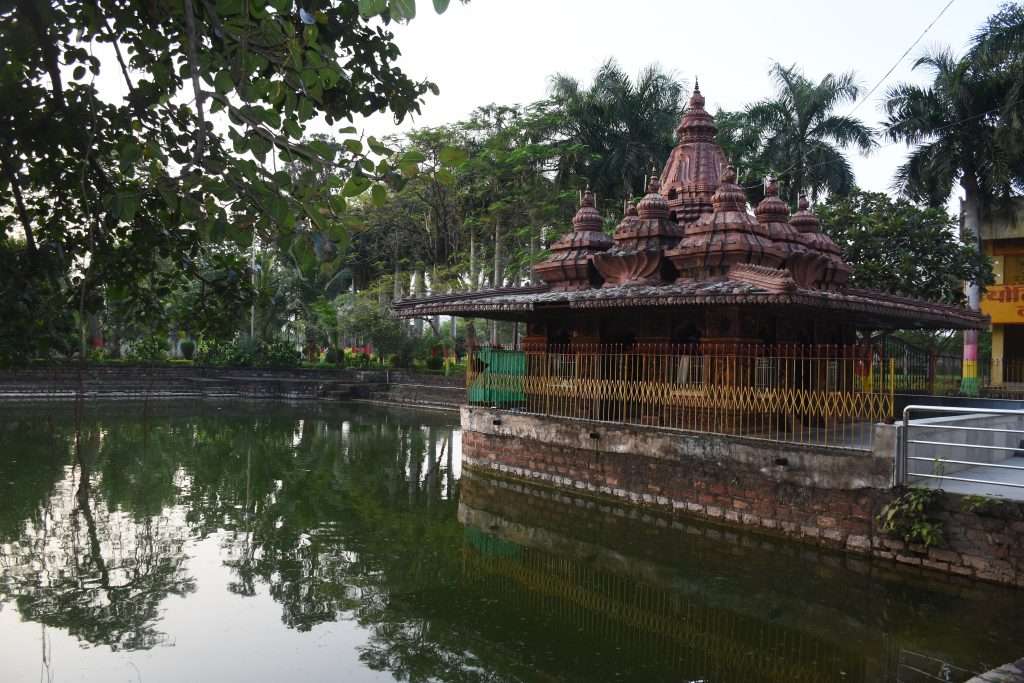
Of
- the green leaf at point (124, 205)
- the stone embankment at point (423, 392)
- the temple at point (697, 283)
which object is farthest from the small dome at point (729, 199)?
the stone embankment at point (423, 392)

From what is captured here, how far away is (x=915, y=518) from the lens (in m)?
8.47

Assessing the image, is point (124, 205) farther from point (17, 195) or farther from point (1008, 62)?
point (1008, 62)

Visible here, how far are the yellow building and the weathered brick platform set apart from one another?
18.1 metres

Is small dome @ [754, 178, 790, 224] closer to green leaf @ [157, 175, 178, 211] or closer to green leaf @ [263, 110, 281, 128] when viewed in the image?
green leaf @ [263, 110, 281, 128]

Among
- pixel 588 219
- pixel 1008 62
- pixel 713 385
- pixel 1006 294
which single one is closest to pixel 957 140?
pixel 1008 62

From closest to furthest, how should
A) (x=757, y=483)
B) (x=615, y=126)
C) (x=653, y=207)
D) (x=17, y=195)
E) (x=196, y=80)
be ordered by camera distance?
(x=196, y=80), (x=17, y=195), (x=757, y=483), (x=653, y=207), (x=615, y=126)

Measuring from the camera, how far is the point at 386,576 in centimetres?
864

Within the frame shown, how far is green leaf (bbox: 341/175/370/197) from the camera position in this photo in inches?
120

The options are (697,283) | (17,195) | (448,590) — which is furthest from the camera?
(697,283)

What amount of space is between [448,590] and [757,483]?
4514 millimetres

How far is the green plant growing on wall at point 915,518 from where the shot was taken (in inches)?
328

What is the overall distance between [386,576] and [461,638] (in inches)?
74.7

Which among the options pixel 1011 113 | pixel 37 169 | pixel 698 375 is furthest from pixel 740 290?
pixel 1011 113

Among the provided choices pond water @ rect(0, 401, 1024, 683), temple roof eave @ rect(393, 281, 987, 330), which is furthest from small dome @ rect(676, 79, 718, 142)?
pond water @ rect(0, 401, 1024, 683)
